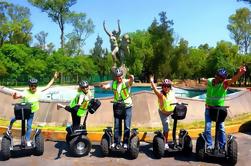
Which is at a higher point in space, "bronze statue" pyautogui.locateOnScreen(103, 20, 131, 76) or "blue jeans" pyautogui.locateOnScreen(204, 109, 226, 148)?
"bronze statue" pyautogui.locateOnScreen(103, 20, 131, 76)

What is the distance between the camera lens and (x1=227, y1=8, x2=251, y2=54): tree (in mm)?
63656

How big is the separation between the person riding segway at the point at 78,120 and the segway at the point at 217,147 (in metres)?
2.33

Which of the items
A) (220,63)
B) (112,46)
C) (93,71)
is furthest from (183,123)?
(93,71)

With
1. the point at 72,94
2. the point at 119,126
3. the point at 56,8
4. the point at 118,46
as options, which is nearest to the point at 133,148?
the point at 119,126

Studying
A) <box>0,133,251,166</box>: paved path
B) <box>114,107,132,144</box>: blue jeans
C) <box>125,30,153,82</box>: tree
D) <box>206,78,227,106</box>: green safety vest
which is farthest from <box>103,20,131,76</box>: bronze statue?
<box>125,30,153,82</box>: tree

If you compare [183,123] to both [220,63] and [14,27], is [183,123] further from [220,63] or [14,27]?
[14,27]

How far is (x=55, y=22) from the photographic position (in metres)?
54.0

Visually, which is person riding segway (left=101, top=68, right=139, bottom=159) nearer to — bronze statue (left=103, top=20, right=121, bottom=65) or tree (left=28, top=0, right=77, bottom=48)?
bronze statue (left=103, top=20, right=121, bottom=65)

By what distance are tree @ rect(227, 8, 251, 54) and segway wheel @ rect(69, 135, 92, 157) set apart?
60.5m

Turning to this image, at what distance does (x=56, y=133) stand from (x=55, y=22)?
46.2 m

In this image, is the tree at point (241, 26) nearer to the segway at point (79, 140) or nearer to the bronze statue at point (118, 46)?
the bronze statue at point (118, 46)

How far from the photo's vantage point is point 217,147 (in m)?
7.27

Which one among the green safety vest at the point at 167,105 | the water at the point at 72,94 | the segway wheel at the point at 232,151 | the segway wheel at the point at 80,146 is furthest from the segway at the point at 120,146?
the water at the point at 72,94

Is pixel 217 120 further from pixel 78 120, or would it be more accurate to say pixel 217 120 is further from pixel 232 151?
pixel 78 120
